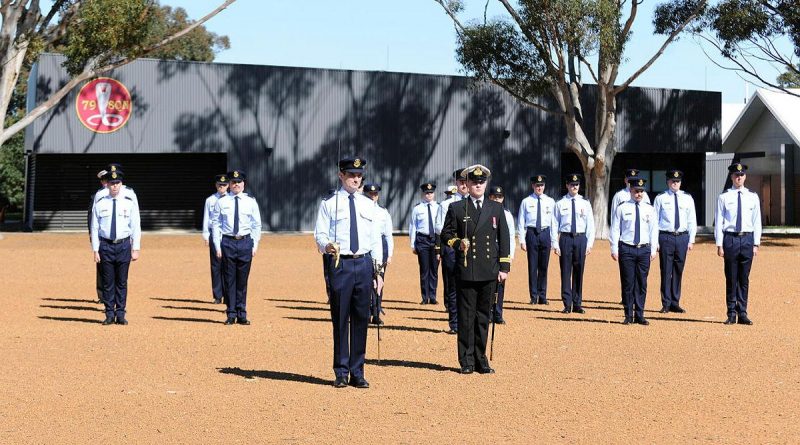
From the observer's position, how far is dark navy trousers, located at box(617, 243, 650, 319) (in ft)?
50.3

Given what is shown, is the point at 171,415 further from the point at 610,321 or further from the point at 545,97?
the point at 545,97

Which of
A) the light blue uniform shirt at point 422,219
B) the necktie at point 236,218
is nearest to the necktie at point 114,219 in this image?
the necktie at point 236,218

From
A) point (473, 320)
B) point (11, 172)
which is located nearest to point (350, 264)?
point (473, 320)

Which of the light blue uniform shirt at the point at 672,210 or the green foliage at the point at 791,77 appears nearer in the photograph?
the light blue uniform shirt at the point at 672,210

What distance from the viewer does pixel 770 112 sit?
186ft

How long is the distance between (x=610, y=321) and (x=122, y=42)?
25.2 metres

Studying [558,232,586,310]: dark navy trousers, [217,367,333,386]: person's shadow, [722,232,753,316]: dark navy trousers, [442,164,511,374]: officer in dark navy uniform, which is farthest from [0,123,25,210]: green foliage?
[442,164,511,374]: officer in dark navy uniform

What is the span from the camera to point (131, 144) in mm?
43625

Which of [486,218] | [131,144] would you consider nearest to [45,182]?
[131,144]

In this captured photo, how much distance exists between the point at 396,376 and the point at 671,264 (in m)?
7.82

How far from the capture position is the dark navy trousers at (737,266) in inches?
603

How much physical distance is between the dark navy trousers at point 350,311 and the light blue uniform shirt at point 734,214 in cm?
694

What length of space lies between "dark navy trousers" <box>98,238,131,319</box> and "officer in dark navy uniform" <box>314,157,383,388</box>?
5.58 metres

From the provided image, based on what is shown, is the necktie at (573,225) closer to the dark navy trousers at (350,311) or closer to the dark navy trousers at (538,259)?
the dark navy trousers at (538,259)
